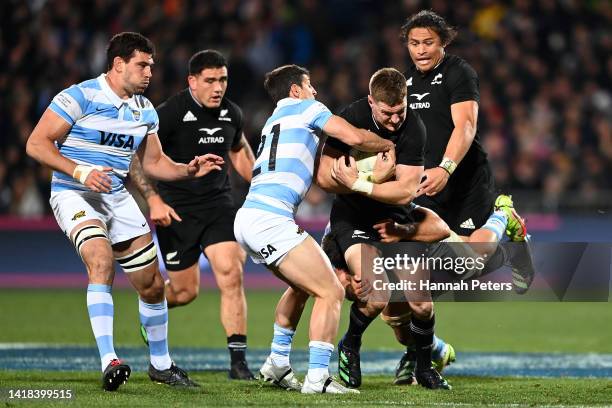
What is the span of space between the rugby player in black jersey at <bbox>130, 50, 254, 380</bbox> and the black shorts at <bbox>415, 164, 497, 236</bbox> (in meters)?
1.62

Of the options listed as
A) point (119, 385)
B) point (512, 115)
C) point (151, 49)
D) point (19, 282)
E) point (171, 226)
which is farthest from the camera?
point (512, 115)

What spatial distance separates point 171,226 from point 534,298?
317cm

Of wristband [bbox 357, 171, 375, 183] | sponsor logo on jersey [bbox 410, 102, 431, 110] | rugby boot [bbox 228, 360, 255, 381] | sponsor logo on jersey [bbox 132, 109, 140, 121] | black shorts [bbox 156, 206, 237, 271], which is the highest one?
sponsor logo on jersey [bbox 132, 109, 140, 121]

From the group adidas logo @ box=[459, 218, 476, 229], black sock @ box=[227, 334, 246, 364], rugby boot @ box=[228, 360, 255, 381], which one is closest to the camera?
rugby boot @ box=[228, 360, 255, 381]

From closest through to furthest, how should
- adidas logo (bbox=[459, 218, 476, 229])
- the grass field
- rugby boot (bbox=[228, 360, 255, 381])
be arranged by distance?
the grass field < rugby boot (bbox=[228, 360, 255, 381]) < adidas logo (bbox=[459, 218, 476, 229])

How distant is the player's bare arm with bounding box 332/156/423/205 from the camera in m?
7.50

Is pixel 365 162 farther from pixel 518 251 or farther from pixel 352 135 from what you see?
pixel 518 251

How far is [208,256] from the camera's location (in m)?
9.34

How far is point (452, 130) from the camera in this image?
344 inches

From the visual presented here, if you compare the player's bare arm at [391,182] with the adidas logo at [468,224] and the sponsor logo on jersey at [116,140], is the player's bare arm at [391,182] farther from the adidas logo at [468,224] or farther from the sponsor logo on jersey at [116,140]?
the sponsor logo on jersey at [116,140]

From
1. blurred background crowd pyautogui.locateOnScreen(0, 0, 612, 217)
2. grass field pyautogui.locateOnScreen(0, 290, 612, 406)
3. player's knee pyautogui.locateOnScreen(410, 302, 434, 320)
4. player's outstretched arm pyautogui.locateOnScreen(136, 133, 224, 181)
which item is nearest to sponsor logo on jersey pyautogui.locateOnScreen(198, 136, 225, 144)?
player's outstretched arm pyautogui.locateOnScreen(136, 133, 224, 181)

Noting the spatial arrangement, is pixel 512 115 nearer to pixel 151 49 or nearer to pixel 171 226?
pixel 171 226

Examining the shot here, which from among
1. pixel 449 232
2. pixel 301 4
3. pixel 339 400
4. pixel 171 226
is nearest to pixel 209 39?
pixel 301 4

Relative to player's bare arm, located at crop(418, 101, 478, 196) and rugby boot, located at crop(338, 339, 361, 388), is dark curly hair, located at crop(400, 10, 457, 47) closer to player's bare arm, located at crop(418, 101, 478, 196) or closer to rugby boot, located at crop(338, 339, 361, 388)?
player's bare arm, located at crop(418, 101, 478, 196)
